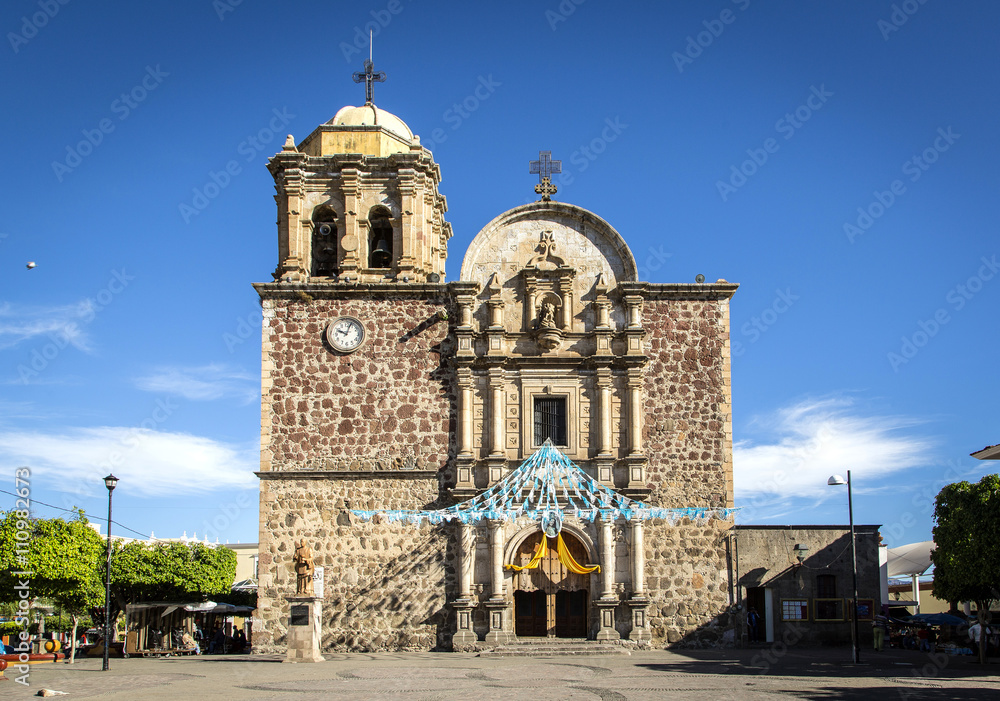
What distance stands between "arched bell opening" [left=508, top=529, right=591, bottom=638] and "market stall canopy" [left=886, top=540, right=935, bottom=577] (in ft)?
62.6

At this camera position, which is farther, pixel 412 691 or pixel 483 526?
pixel 483 526

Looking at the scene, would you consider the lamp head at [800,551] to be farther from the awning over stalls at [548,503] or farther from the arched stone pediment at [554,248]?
the arched stone pediment at [554,248]

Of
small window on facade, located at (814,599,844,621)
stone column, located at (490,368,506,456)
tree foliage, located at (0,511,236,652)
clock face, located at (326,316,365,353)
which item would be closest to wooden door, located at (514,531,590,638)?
stone column, located at (490,368,506,456)

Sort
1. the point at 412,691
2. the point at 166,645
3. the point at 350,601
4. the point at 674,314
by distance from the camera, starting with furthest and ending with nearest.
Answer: the point at 166,645 → the point at 674,314 → the point at 350,601 → the point at 412,691

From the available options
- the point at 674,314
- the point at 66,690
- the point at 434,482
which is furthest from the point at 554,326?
the point at 66,690

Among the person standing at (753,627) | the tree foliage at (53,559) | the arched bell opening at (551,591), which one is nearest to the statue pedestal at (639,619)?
the arched bell opening at (551,591)

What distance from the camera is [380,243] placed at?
88.8ft

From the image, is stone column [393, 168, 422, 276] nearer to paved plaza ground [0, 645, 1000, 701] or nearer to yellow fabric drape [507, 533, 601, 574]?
yellow fabric drape [507, 533, 601, 574]

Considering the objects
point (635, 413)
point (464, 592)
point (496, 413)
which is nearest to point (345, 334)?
point (496, 413)

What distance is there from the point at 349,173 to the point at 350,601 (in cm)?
1105

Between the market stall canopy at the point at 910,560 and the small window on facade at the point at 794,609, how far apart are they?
14.5 metres

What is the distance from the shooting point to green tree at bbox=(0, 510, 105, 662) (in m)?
24.5

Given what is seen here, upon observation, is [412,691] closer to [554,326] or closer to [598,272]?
[554,326]

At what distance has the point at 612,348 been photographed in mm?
25281
